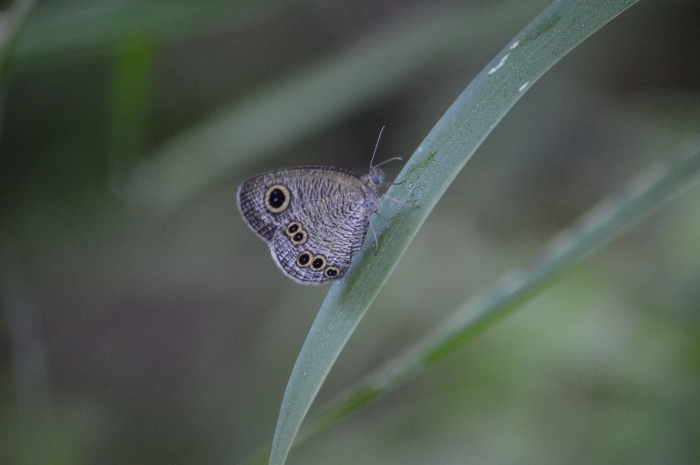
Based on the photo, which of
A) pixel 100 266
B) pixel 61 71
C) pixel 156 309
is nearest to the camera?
pixel 61 71

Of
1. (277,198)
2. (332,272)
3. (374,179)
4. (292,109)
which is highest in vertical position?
(292,109)

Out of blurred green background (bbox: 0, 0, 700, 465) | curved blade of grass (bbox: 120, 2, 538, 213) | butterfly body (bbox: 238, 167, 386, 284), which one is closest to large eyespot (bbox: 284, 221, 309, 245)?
butterfly body (bbox: 238, 167, 386, 284)

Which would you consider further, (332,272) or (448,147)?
(332,272)

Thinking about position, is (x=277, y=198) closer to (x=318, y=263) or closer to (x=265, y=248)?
(x=318, y=263)

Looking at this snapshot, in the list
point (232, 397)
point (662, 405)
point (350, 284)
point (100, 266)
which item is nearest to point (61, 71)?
point (100, 266)

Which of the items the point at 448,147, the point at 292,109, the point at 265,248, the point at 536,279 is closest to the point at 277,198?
the point at 448,147

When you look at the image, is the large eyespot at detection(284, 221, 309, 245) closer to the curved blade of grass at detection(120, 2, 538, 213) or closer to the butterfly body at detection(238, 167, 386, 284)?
the butterfly body at detection(238, 167, 386, 284)

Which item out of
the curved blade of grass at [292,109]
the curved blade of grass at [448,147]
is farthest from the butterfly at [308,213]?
the curved blade of grass at [292,109]

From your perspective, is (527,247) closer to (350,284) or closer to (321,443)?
(321,443)
